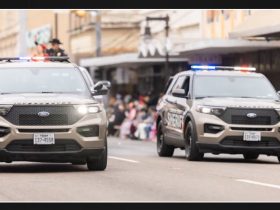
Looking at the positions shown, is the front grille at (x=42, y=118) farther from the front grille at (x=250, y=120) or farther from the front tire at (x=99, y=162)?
the front grille at (x=250, y=120)

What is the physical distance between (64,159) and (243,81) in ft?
18.6

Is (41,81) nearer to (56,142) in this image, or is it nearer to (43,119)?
(43,119)

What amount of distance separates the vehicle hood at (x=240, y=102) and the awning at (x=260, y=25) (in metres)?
11.6

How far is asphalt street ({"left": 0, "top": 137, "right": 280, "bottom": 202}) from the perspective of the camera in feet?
41.9

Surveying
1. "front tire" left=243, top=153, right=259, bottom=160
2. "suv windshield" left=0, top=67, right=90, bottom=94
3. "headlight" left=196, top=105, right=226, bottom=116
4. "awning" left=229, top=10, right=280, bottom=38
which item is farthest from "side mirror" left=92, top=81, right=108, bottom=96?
"awning" left=229, top=10, right=280, bottom=38

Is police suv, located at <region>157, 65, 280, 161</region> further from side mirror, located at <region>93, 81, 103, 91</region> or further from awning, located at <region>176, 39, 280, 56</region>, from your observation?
awning, located at <region>176, 39, 280, 56</region>

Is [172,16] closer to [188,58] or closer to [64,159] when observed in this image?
[188,58]

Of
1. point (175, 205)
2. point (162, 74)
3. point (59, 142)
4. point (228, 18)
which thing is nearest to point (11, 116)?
point (59, 142)

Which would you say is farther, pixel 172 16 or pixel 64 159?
pixel 172 16

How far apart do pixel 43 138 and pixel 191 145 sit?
457 centimetres

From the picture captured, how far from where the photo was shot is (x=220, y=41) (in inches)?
1454

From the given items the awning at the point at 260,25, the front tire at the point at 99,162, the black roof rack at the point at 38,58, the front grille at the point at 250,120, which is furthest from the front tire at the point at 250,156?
the awning at the point at 260,25

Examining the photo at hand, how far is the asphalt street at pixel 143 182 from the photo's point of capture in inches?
503

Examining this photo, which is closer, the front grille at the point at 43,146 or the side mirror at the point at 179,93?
the front grille at the point at 43,146
